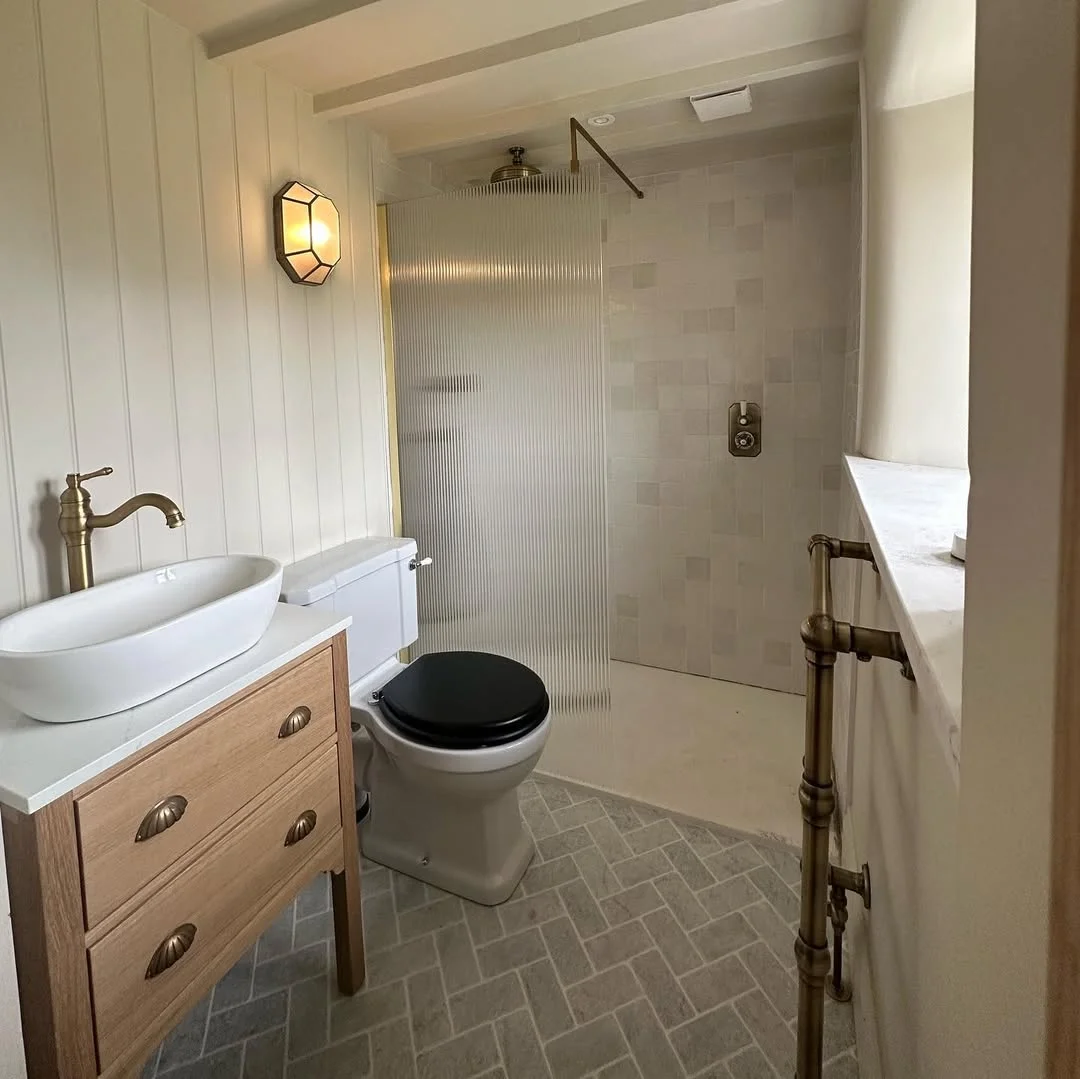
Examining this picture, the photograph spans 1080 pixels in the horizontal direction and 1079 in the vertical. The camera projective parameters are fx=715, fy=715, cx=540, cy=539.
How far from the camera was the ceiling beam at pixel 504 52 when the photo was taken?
64.7 inches

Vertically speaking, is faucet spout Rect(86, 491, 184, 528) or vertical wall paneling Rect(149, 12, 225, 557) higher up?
vertical wall paneling Rect(149, 12, 225, 557)

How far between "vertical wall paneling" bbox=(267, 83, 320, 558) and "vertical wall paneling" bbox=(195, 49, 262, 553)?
0.45ft

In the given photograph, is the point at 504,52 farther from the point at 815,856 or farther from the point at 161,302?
the point at 815,856

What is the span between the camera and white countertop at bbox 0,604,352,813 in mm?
931

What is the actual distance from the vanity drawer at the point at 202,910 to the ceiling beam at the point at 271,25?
164 cm

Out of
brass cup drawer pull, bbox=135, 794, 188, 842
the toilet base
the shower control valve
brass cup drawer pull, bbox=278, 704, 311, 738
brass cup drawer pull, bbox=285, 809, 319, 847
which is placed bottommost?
the toilet base

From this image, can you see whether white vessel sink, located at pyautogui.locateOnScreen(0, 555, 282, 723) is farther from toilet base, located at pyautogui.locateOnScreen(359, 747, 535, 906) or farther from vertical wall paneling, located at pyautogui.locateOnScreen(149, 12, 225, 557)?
toilet base, located at pyautogui.locateOnScreen(359, 747, 535, 906)

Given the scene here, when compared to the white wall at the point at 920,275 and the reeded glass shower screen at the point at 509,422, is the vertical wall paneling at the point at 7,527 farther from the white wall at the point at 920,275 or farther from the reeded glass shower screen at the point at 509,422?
the white wall at the point at 920,275

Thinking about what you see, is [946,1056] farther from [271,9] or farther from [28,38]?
[271,9]

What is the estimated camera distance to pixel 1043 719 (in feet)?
1.01

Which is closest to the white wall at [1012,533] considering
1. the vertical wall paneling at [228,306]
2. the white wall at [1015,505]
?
the white wall at [1015,505]

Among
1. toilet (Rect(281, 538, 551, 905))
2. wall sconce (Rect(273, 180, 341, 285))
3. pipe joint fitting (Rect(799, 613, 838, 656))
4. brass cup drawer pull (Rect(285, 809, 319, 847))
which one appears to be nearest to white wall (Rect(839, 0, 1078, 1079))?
pipe joint fitting (Rect(799, 613, 838, 656))

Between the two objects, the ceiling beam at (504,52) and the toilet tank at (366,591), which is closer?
the ceiling beam at (504,52)

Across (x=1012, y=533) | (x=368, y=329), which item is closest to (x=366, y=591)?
(x=368, y=329)
